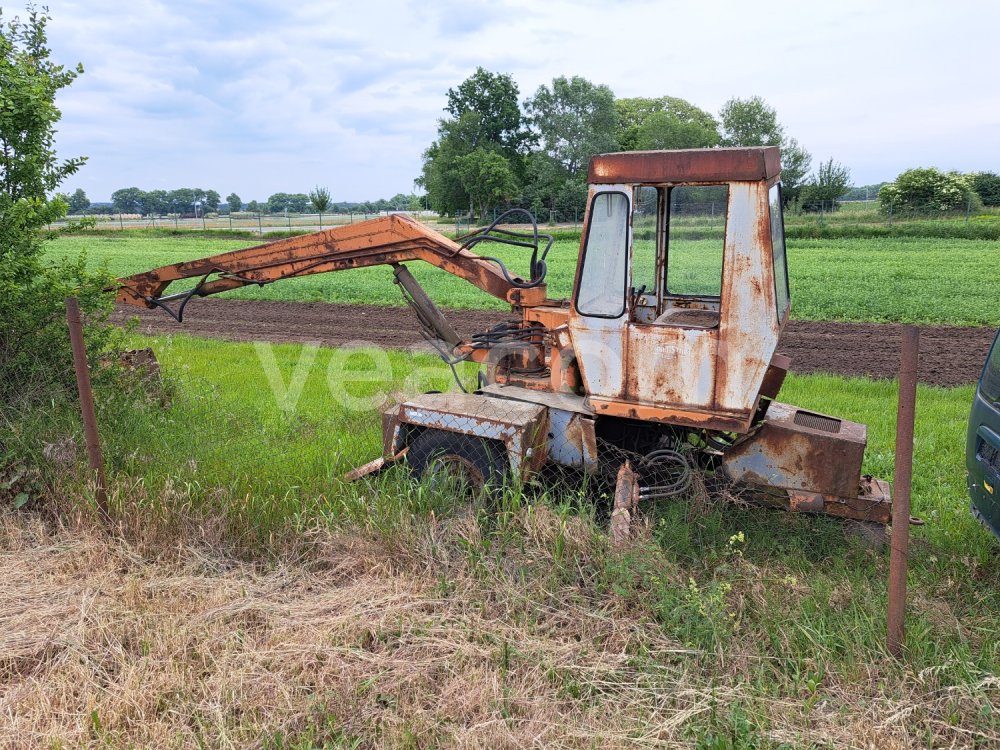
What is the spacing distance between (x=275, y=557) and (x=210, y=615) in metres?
0.71

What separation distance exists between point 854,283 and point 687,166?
612 inches

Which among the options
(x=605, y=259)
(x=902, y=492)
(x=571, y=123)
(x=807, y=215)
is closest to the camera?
(x=902, y=492)

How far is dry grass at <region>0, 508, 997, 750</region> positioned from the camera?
3.15m

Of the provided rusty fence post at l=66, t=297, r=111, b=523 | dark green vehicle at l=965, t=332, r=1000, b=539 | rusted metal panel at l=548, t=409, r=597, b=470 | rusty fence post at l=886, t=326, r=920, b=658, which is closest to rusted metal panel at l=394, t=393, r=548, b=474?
rusted metal panel at l=548, t=409, r=597, b=470

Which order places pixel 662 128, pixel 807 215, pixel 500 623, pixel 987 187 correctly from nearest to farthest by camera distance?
1. pixel 500 623
2. pixel 807 215
3. pixel 987 187
4. pixel 662 128

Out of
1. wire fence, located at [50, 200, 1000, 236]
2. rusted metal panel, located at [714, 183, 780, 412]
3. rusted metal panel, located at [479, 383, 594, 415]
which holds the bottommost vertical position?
rusted metal panel, located at [479, 383, 594, 415]

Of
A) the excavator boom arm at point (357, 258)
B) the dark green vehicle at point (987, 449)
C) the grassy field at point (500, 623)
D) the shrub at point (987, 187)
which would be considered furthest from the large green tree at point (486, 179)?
the dark green vehicle at point (987, 449)

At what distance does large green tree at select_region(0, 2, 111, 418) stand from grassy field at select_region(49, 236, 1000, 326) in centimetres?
50

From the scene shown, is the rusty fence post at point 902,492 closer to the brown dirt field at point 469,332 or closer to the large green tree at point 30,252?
the large green tree at point 30,252

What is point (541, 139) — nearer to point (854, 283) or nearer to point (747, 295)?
point (854, 283)

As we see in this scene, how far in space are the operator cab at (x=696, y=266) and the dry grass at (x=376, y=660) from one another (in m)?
1.13

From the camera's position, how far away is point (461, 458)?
5262 mm

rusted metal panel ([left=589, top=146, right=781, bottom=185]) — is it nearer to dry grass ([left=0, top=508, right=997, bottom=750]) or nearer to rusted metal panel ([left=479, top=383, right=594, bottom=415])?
rusted metal panel ([left=479, top=383, right=594, bottom=415])

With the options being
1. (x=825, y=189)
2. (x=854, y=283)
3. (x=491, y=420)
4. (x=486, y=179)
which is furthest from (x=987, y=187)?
(x=491, y=420)
